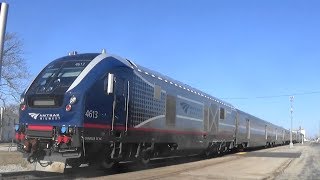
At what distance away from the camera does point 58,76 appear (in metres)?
14.6

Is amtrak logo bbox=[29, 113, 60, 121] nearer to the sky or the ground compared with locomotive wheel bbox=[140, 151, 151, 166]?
nearer to the sky

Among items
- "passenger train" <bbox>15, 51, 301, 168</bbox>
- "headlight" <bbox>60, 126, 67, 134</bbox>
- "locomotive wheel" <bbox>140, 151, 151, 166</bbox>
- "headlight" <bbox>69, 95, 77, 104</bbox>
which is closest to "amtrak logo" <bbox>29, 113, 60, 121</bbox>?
"passenger train" <bbox>15, 51, 301, 168</bbox>

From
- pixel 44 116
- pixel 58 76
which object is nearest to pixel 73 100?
pixel 44 116

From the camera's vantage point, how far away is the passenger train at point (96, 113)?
44.1ft

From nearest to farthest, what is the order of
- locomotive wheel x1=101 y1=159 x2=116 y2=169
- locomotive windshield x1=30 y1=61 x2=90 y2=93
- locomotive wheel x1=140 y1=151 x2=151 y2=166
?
locomotive windshield x1=30 y1=61 x2=90 y2=93 → locomotive wheel x1=101 y1=159 x2=116 y2=169 → locomotive wheel x1=140 y1=151 x2=151 y2=166

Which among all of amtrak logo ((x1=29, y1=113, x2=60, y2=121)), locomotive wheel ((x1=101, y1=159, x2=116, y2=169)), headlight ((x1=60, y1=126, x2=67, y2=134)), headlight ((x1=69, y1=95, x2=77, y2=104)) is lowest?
locomotive wheel ((x1=101, y1=159, x2=116, y2=169))

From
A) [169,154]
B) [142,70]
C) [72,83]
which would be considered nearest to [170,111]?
[169,154]

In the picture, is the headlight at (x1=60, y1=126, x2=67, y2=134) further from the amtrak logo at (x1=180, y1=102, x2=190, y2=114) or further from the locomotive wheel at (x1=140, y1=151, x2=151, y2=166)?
the amtrak logo at (x1=180, y1=102, x2=190, y2=114)

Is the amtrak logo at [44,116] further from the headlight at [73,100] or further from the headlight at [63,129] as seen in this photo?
the headlight at [73,100]

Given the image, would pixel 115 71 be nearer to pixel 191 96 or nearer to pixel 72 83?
pixel 72 83

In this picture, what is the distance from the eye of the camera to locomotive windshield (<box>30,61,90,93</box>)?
14.2 m

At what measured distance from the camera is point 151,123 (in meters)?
17.9

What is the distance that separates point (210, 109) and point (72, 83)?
49.9 ft

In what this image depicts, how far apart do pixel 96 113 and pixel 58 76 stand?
5.69 ft
